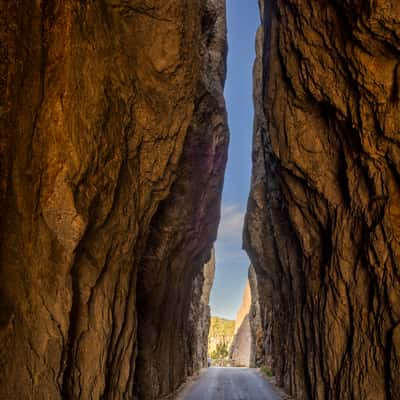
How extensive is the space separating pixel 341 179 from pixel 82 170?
22.3 ft

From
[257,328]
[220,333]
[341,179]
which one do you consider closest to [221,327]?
[220,333]

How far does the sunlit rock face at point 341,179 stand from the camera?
7.72 meters

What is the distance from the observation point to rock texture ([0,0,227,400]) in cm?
585

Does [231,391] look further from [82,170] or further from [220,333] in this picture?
[220,333]

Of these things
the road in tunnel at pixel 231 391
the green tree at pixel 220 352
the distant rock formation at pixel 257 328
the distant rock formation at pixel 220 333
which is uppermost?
the distant rock formation at pixel 257 328

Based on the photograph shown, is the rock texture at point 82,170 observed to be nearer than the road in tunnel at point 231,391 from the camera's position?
Yes

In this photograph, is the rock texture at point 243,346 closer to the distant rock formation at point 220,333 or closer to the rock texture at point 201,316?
the rock texture at point 201,316

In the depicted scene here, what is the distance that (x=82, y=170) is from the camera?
280 inches

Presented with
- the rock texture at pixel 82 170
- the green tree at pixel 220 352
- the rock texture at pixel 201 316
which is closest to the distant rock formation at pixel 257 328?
the rock texture at pixel 201 316

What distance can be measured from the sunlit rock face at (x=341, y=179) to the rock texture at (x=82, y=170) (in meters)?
3.23

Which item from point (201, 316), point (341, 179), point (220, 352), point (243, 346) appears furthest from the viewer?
point (220, 352)

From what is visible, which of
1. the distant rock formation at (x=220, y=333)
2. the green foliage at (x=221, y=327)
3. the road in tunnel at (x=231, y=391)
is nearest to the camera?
the road in tunnel at (x=231, y=391)

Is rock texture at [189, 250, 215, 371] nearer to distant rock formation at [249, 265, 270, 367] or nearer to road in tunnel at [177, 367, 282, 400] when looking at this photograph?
distant rock formation at [249, 265, 270, 367]

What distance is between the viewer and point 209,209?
1952 cm
